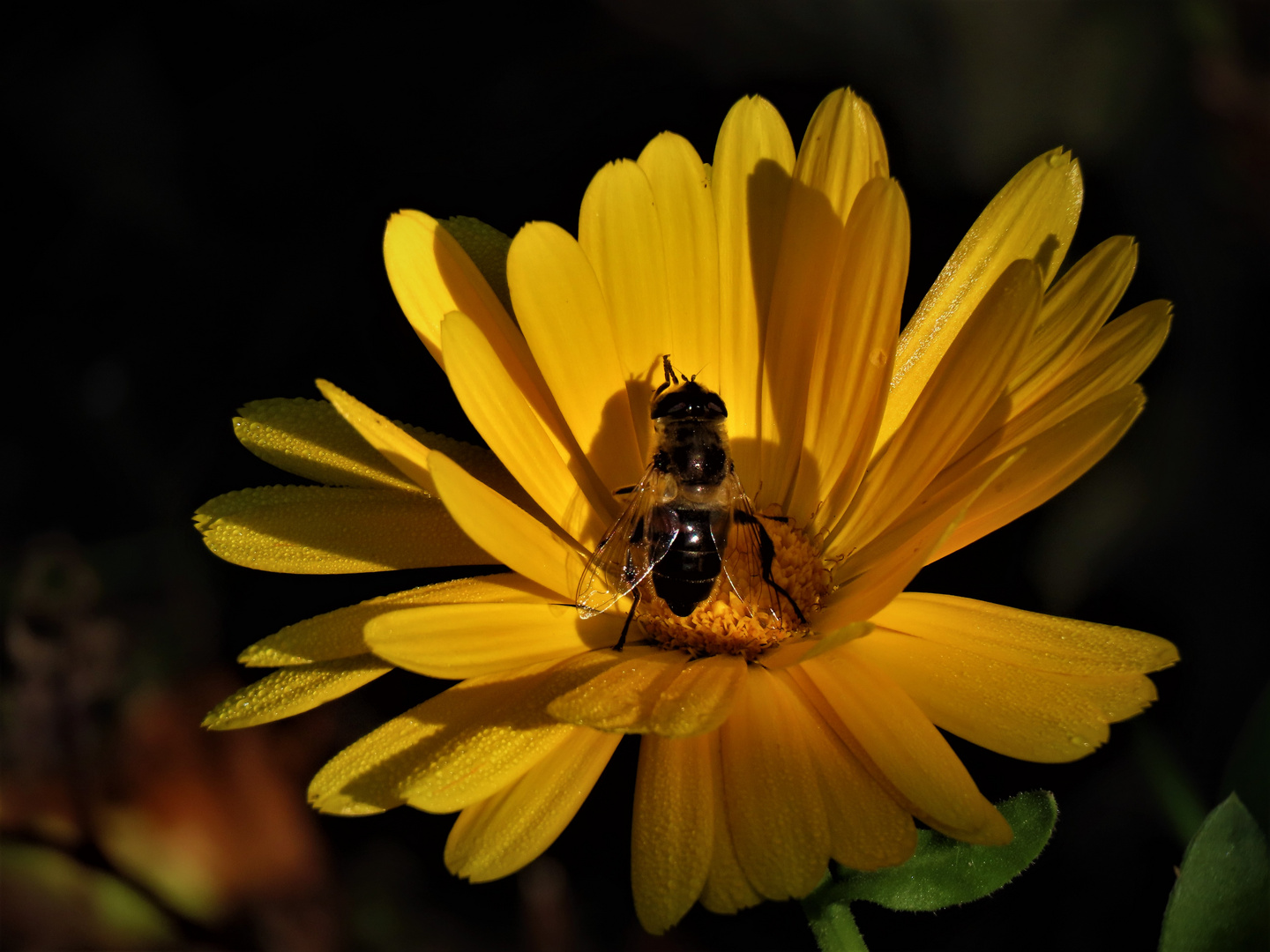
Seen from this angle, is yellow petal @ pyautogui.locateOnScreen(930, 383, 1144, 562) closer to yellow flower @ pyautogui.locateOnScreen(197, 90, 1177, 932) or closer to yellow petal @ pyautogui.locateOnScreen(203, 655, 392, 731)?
yellow flower @ pyautogui.locateOnScreen(197, 90, 1177, 932)

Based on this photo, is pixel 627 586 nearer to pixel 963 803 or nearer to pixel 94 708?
pixel 963 803

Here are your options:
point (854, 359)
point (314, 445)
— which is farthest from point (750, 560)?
point (314, 445)

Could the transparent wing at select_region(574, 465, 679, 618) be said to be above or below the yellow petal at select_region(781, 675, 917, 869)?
above

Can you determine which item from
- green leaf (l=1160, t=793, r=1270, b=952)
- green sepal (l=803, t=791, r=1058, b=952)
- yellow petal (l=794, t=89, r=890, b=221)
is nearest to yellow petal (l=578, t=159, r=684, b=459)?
yellow petal (l=794, t=89, r=890, b=221)

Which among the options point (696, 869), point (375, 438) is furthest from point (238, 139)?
point (696, 869)

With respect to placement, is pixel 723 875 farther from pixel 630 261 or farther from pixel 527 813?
pixel 630 261

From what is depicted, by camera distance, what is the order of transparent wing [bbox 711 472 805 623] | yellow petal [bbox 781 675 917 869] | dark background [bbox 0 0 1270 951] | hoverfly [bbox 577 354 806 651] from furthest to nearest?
1. dark background [bbox 0 0 1270 951]
2. transparent wing [bbox 711 472 805 623]
3. hoverfly [bbox 577 354 806 651]
4. yellow petal [bbox 781 675 917 869]
